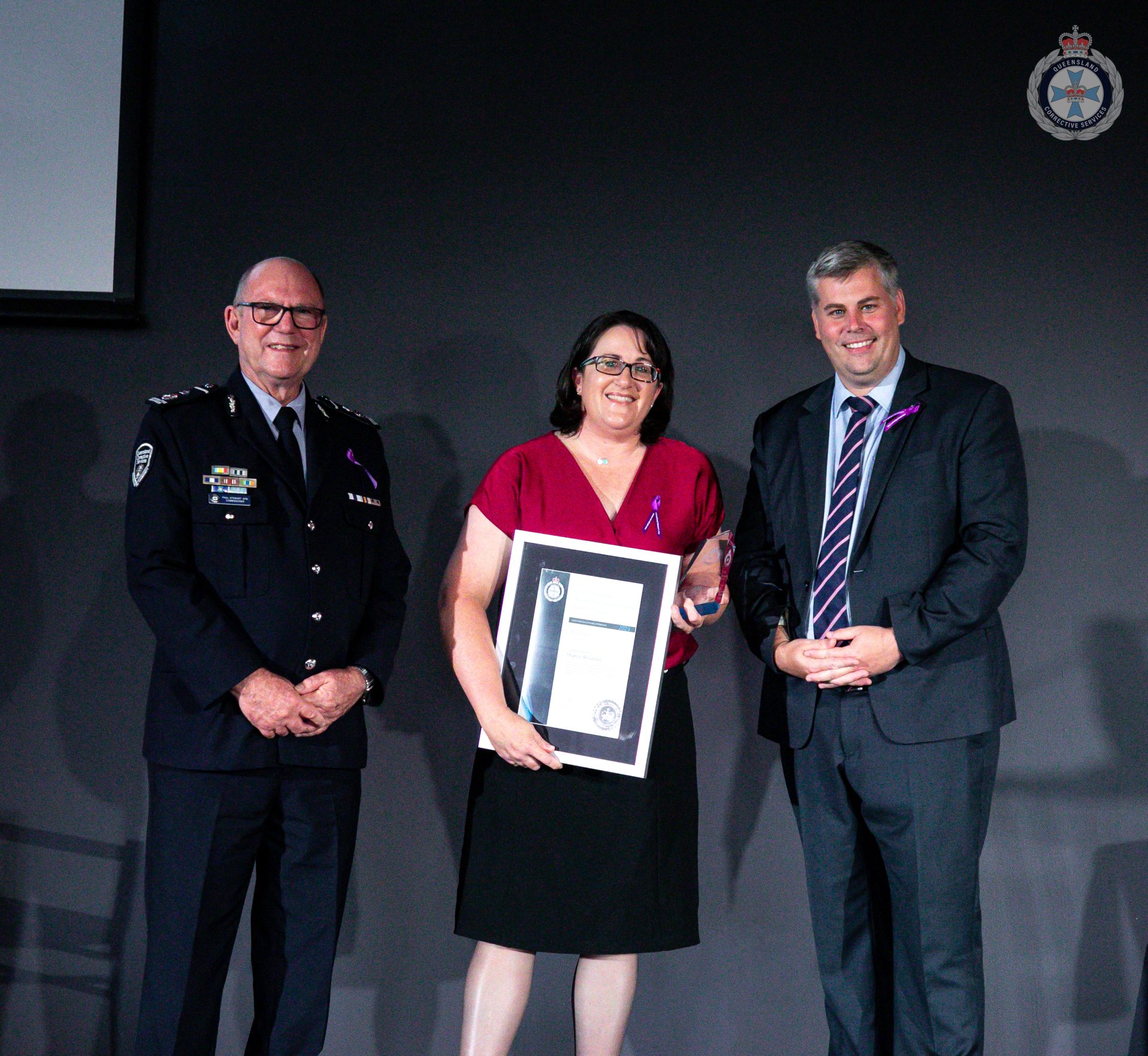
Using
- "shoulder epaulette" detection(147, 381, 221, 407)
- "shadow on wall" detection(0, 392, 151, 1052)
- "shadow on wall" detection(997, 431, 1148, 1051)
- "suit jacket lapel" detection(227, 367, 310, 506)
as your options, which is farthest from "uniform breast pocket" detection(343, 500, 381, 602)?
"shadow on wall" detection(997, 431, 1148, 1051)

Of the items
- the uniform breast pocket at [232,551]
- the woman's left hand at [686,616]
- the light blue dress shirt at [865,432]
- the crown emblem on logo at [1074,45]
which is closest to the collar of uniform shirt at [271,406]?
the uniform breast pocket at [232,551]

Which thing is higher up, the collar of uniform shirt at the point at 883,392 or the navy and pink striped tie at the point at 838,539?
the collar of uniform shirt at the point at 883,392

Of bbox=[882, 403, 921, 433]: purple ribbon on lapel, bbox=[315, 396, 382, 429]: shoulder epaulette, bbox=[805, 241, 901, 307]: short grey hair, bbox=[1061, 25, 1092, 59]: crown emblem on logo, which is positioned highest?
bbox=[1061, 25, 1092, 59]: crown emblem on logo

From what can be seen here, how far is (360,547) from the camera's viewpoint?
2.41m

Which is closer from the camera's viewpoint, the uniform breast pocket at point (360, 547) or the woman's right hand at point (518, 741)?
the woman's right hand at point (518, 741)

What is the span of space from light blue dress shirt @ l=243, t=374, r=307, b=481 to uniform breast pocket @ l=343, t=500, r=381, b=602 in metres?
0.13

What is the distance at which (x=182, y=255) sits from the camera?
9.92 feet

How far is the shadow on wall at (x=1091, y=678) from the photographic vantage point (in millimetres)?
2916

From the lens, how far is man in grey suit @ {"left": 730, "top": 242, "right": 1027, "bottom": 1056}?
2193 mm

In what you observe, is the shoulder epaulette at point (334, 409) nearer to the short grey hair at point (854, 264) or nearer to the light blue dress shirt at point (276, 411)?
the light blue dress shirt at point (276, 411)

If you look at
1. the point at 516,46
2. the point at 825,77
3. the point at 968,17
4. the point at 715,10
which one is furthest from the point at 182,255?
the point at 968,17

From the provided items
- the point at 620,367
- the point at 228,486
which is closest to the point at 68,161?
the point at 228,486

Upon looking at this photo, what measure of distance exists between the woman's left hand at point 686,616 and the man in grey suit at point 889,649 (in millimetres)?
120

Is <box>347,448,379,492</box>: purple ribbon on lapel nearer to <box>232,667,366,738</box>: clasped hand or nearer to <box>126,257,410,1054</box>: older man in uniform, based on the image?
<box>126,257,410,1054</box>: older man in uniform
